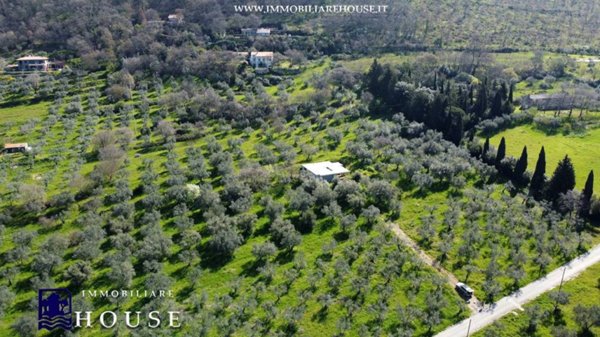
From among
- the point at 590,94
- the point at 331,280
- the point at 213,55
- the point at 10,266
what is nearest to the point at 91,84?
the point at 213,55

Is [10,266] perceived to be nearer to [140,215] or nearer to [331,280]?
[140,215]

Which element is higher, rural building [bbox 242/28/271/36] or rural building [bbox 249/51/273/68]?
rural building [bbox 242/28/271/36]

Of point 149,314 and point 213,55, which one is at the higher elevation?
point 213,55

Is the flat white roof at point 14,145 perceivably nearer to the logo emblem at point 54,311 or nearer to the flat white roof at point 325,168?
the logo emblem at point 54,311

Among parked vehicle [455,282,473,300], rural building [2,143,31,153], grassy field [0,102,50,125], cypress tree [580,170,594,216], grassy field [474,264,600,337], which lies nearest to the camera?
grassy field [474,264,600,337]

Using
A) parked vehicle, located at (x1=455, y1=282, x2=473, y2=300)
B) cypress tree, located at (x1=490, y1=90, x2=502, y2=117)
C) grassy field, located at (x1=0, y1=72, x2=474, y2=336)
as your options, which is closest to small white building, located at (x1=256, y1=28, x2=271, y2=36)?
cypress tree, located at (x1=490, y1=90, x2=502, y2=117)

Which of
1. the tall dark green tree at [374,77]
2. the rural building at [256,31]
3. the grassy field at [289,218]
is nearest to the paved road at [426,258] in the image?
the grassy field at [289,218]

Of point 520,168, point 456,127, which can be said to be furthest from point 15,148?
point 520,168

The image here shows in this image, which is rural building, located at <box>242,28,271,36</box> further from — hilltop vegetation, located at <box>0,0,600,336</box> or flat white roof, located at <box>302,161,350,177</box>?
flat white roof, located at <box>302,161,350,177</box>
